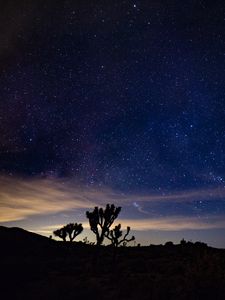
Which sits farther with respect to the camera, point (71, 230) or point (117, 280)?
point (71, 230)

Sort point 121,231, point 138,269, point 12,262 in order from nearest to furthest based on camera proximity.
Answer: point 138,269, point 12,262, point 121,231

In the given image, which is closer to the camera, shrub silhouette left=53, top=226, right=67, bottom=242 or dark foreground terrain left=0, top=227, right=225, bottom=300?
dark foreground terrain left=0, top=227, right=225, bottom=300

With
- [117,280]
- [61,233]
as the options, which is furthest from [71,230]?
[117,280]

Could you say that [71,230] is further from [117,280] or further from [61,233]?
[117,280]

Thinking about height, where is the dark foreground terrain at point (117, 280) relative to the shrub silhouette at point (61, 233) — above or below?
below

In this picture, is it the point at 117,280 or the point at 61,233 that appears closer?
the point at 117,280

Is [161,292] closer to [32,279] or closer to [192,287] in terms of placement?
[192,287]

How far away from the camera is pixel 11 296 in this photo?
17094mm

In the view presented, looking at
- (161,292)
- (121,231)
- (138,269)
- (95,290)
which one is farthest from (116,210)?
(161,292)

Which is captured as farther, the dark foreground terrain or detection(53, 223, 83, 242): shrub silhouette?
detection(53, 223, 83, 242): shrub silhouette

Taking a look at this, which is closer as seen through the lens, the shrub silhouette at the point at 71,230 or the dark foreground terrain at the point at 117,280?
the dark foreground terrain at the point at 117,280

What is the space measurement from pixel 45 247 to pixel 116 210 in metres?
17.0

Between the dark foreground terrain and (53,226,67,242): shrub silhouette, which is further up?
(53,226,67,242): shrub silhouette

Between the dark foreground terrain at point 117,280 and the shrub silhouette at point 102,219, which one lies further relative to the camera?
the shrub silhouette at point 102,219
